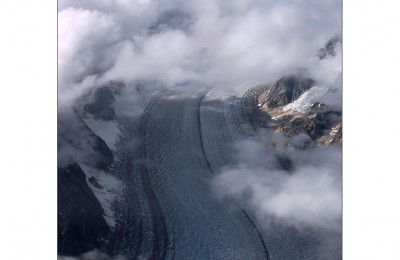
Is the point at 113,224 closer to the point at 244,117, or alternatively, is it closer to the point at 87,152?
the point at 87,152

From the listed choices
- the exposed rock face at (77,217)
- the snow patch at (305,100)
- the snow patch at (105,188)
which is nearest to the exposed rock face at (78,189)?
the exposed rock face at (77,217)

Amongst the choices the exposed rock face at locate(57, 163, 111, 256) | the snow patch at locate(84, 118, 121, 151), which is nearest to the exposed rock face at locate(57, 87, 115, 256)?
the exposed rock face at locate(57, 163, 111, 256)

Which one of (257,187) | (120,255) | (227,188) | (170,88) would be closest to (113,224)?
(120,255)

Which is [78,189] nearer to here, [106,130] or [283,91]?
[106,130]

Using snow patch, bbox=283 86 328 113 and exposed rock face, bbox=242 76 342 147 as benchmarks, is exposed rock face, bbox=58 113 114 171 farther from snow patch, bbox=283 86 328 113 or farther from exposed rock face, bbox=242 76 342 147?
snow patch, bbox=283 86 328 113

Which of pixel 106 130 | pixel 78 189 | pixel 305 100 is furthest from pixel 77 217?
pixel 305 100

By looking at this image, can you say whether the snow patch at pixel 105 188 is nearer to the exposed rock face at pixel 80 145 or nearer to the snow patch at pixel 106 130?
the exposed rock face at pixel 80 145
